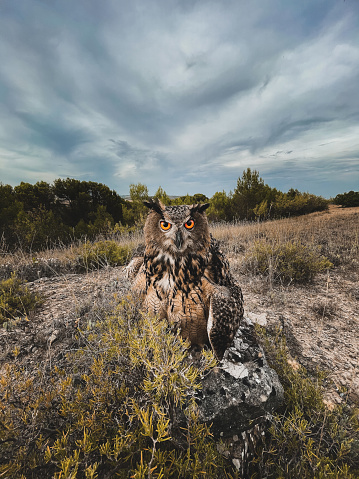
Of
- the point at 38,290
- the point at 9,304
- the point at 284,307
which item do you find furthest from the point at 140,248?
the point at 284,307

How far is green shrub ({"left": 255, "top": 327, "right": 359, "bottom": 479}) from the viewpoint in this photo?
1267 millimetres

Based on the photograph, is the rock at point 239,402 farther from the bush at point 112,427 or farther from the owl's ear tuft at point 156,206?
the owl's ear tuft at point 156,206

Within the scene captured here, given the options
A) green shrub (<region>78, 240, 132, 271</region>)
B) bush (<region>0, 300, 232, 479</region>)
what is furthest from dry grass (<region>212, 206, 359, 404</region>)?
green shrub (<region>78, 240, 132, 271</region>)

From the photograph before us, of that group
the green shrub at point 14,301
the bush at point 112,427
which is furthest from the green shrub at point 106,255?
the bush at point 112,427

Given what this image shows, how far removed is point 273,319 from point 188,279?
2184 millimetres

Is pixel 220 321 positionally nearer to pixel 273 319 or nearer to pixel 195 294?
pixel 195 294

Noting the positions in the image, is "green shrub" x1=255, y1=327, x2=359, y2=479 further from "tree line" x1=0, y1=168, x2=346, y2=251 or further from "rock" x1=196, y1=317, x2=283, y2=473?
"tree line" x1=0, y1=168, x2=346, y2=251

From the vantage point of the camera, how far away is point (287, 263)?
4.48 metres

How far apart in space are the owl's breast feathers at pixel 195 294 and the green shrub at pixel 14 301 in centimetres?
205

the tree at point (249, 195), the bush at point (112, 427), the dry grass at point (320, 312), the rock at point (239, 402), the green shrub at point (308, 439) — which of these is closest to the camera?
the bush at point (112, 427)

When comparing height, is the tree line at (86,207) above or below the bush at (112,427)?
above

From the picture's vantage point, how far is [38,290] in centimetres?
344

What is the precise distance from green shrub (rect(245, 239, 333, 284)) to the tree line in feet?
11.3

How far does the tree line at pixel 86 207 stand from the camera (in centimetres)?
910
